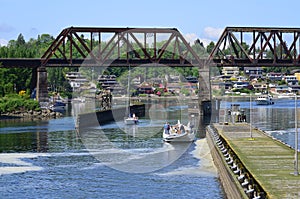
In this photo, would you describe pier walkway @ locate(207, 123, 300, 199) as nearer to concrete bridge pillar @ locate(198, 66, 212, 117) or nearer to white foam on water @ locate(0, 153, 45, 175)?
white foam on water @ locate(0, 153, 45, 175)

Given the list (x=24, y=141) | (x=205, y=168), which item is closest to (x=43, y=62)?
(x=24, y=141)

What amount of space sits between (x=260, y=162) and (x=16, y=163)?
28.4m

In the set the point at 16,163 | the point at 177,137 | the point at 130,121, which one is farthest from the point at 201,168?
the point at 130,121

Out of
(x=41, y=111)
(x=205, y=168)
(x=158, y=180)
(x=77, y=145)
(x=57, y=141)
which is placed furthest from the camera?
(x=41, y=111)

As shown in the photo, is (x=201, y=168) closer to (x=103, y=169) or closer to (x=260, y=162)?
(x=103, y=169)

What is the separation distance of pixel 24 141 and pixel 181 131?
2204 centimetres

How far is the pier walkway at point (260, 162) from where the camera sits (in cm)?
4572

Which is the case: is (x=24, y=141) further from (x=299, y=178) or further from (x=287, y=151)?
(x=299, y=178)

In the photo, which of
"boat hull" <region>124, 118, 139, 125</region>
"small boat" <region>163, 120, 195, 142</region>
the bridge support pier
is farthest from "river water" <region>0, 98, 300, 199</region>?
the bridge support pier

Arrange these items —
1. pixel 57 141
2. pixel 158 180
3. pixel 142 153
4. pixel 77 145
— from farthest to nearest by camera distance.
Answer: pixel 57 141 < pixel 77 145 < pixel 142 153 < pixel 158 180

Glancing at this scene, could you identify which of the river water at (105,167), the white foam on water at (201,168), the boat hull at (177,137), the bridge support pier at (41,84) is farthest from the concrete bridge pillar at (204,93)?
the white foam on water at (201,168)

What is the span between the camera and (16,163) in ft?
247

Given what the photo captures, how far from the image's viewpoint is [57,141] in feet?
329

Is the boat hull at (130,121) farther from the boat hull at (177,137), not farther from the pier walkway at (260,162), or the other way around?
the pier walkway at (260,162)
